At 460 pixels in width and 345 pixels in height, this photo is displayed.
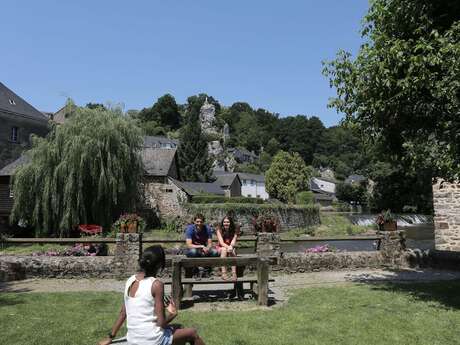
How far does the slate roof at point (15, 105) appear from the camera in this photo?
3661 cm

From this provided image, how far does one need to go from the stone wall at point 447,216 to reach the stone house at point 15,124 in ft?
109

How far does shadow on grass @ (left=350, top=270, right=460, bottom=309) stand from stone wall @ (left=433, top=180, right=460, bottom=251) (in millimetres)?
4061

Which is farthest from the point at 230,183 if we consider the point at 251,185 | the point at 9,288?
the point at 9,288

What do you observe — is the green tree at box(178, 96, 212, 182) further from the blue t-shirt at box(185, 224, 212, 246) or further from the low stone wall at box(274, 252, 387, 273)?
the blue t-shirt at box(185, 224, 212, 246)

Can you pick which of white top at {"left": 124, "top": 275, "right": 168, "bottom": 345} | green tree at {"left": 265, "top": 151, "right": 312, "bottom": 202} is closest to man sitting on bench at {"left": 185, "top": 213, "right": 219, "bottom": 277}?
white top at {"left": 124, "top": 275, "right": 168, "bottom": 345}

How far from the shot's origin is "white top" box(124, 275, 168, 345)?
147 inches

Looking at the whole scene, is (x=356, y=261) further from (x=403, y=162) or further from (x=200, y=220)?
(x=200, y=220)

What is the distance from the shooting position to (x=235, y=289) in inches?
314

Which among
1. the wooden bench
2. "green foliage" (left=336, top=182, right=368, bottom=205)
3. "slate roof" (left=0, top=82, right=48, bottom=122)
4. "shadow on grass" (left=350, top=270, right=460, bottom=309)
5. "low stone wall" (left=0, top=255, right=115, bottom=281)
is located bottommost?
"shadow on grass" (left=350, top=270, right=460, bottom=309)

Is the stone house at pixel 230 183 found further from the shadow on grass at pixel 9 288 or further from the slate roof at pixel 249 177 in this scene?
the shadow on grass at pixel 9 288

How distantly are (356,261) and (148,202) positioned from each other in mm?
25549

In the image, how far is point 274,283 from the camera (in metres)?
9.75

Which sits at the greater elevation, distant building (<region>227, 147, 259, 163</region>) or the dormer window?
distant building (<region>227, 147, 259, 163</region>)

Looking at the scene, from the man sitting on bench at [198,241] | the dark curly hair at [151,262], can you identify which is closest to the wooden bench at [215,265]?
the man sitting on bench at [198,241]
